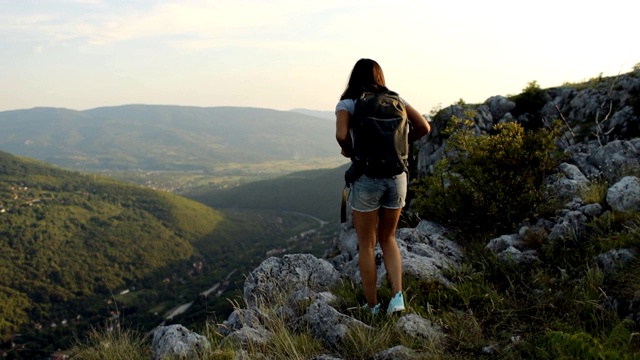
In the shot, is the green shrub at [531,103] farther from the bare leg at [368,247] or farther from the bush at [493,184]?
the bare leg at [368,247]

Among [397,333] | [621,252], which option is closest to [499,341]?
[397,333]

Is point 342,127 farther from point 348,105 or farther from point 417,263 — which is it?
point 417,263

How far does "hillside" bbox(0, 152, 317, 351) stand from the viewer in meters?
92.0

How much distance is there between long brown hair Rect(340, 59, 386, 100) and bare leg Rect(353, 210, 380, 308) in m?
1.37

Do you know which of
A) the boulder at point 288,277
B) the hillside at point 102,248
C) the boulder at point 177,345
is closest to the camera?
Result: the boulder at point 177,345

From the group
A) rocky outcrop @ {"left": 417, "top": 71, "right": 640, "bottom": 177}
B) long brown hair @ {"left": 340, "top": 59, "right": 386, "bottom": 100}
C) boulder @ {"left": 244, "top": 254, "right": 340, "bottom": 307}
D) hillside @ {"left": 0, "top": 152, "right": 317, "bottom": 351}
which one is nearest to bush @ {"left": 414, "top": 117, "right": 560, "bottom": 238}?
boulder @ {"left": 244, "top": 254, "right": 340, "bottom": 307}

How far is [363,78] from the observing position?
474 cm

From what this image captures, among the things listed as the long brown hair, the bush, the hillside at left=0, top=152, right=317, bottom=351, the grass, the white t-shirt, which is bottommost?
the hillside at left=0, top=152, right=317, bottom=351

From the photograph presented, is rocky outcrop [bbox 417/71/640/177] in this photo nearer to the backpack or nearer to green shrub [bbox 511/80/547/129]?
green shrub [bbox 511/80/547/129]

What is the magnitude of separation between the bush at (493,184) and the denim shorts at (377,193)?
3.53 meters

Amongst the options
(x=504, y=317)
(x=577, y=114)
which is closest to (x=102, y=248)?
(x=577, y=114)

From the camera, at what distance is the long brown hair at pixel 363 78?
185 inches

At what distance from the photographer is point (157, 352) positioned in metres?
4.44

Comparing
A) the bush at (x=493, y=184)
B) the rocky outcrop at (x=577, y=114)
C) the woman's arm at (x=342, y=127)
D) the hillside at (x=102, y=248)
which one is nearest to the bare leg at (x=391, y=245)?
the woman's arm at (x=342, y=127)
